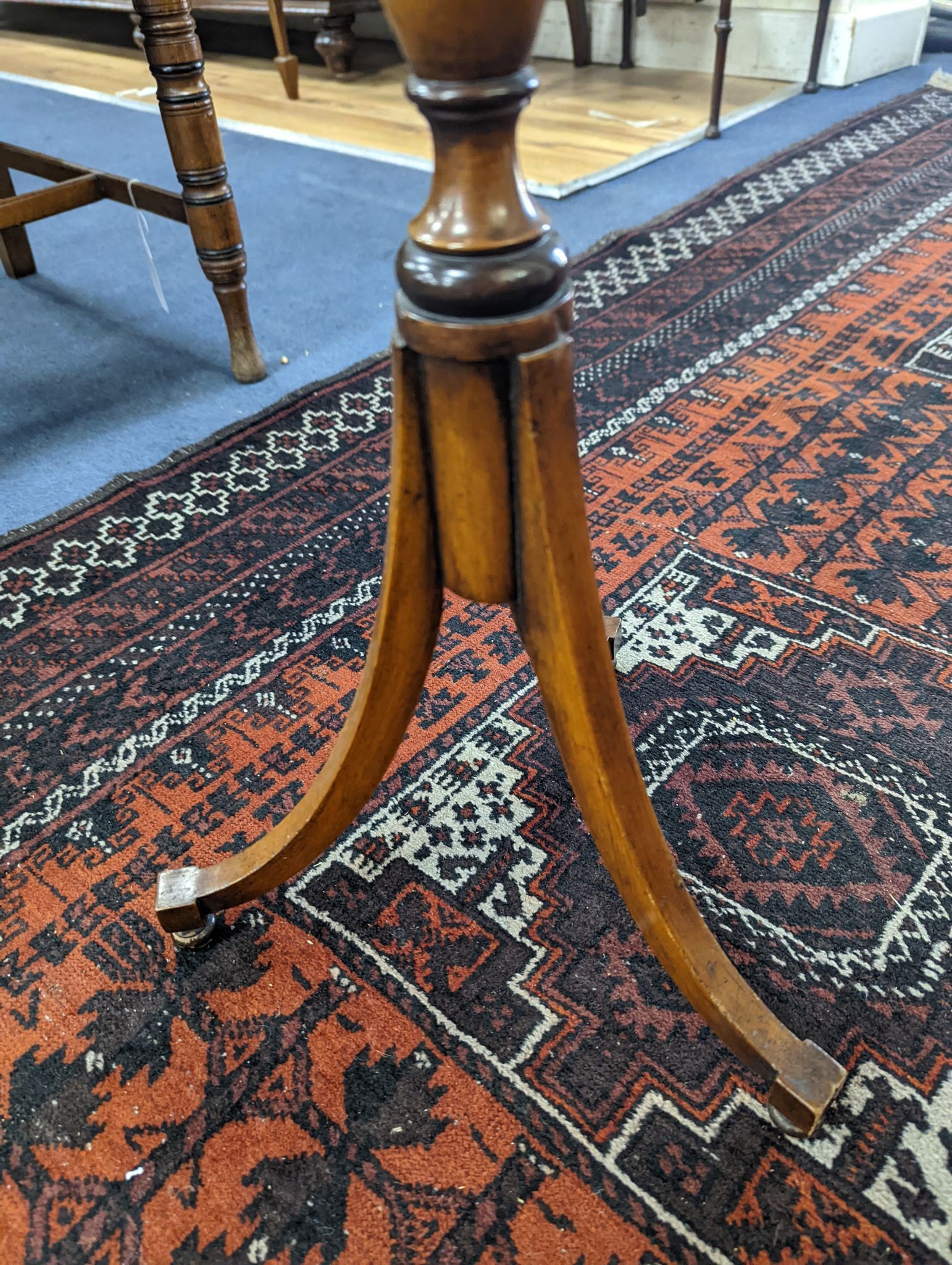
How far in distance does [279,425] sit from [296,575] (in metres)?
0.40

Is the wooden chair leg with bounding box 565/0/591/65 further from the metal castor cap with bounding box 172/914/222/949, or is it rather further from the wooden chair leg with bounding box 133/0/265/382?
the metal castor cap with bounding box 172/914/222/949

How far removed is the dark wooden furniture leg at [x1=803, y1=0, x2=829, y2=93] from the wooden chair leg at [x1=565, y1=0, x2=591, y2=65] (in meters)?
0.75

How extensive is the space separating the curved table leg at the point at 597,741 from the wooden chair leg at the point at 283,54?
3.03m

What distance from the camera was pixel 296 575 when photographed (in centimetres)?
116

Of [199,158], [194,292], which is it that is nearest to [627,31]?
[194,292]

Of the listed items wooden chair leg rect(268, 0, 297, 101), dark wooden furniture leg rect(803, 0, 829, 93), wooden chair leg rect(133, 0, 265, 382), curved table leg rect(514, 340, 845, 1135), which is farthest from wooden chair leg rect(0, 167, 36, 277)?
dark wooden furniture leg rect(803, 0, 829, 93)

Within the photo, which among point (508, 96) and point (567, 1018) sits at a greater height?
point (508, 96)

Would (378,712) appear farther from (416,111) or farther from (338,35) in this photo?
(338,35)

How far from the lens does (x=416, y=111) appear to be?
7.00 feet

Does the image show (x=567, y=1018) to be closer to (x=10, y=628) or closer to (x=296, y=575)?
(x=296, y=575)

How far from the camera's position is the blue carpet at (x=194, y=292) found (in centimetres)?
147

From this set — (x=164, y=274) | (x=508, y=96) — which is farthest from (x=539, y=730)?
(x=164, y=274)

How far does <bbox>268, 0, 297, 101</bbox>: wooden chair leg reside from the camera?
9.48ft

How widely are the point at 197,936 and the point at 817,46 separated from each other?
300 centimetres
